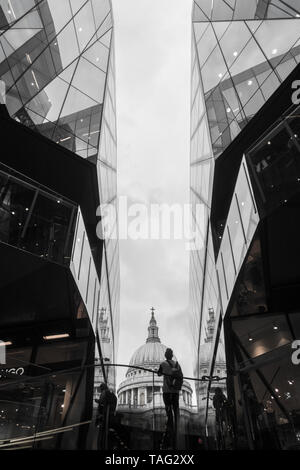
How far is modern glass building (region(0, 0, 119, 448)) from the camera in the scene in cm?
1356

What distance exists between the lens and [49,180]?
1780 centimetres

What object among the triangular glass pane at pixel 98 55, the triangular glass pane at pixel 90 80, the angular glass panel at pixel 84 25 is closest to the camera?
the triangular glass pane at pixel 90 80

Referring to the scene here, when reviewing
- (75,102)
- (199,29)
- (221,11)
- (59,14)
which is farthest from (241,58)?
(59,14)

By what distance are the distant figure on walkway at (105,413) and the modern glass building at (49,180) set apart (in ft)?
5.20

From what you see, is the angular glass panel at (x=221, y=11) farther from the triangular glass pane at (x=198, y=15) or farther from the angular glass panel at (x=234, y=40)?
the triangular glass pane at (x=198, y=15)

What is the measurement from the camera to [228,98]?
1711 centimetres

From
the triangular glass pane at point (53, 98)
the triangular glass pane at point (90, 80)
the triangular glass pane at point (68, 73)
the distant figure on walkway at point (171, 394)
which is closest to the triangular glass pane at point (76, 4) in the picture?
the triangular glass pane at point (90, 80)

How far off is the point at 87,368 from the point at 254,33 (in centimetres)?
1568

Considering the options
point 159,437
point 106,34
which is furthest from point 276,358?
point 106,34

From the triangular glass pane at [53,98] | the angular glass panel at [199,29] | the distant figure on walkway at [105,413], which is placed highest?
the angular glass panel at [199,29]

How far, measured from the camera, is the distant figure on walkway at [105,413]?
23.9ft

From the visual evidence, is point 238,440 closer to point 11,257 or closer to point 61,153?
point 11,257

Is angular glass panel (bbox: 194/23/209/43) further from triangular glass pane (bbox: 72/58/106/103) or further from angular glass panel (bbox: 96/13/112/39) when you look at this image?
triangular glass pane (bbox: 72/58/106/103)
